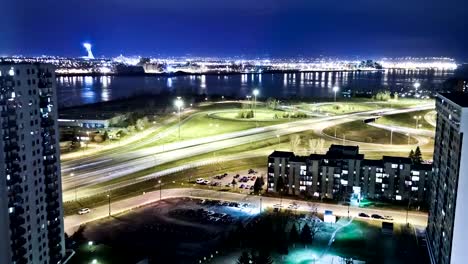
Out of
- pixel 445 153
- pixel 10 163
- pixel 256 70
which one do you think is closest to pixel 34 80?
pixel 10 163

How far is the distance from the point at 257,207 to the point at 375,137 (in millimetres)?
6182

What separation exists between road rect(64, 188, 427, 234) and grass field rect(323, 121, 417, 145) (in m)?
4.95

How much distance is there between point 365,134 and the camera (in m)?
12.5

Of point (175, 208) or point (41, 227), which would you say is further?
point (175, 208)

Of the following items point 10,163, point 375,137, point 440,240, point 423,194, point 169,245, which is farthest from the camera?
point 375,137

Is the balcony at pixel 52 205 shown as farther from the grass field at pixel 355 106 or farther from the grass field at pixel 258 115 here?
the grass field at pixel 355 106

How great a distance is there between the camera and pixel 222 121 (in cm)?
1471

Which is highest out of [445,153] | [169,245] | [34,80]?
[34,80]

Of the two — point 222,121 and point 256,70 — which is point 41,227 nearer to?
point 222,121

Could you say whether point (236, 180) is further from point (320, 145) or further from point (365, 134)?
point (365, 134)

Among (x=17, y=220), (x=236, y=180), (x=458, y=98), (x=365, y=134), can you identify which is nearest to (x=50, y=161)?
(x=17, y=220)

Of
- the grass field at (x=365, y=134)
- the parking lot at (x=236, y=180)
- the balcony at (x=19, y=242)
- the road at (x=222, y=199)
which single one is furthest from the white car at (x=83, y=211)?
the grass field at (x=365, y=134)

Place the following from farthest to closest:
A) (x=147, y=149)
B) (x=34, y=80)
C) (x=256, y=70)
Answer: (x=256, y=70)
(x=147, y=149)
(x=34, y=80)

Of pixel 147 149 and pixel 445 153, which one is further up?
pixel 445 153
